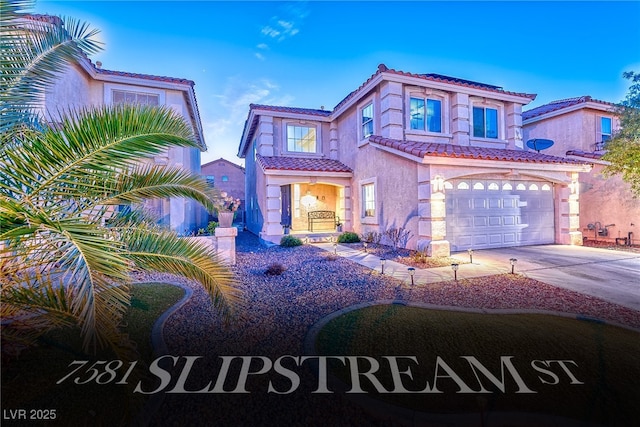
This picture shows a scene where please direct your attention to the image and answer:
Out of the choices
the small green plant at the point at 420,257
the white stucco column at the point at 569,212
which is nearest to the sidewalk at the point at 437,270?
the small green plant at the point at 420,257

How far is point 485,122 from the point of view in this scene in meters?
12.3

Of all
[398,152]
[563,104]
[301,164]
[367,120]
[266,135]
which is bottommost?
[398,152]

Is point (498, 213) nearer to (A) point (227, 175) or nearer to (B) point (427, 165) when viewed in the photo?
(B) point (427, 165)


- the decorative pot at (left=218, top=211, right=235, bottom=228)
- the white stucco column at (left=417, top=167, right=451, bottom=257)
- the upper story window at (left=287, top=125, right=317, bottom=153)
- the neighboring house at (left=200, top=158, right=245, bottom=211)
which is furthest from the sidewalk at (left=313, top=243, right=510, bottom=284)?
the neighboring house at (left=200, top=158, right=245, bottom=211)

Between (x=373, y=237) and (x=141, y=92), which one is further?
(x=373, y=237)

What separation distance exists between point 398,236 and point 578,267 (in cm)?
487

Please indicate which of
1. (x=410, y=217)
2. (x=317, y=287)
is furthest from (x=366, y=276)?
(x=410, y=217)

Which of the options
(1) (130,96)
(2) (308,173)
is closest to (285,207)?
(2) (308,173)

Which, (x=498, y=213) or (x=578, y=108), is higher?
(x=578, y=108)

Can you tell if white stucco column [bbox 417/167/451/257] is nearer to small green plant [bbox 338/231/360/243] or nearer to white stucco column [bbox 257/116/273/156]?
small green plant [bbox 338/231/360/243]

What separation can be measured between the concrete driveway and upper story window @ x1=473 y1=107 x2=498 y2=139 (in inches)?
208

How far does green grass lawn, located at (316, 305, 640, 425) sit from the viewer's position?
2.44 m

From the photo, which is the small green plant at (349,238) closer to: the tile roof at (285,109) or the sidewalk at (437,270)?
the sidewalk at (437,270)

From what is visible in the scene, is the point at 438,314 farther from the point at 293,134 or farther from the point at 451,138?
the point at 293,134
